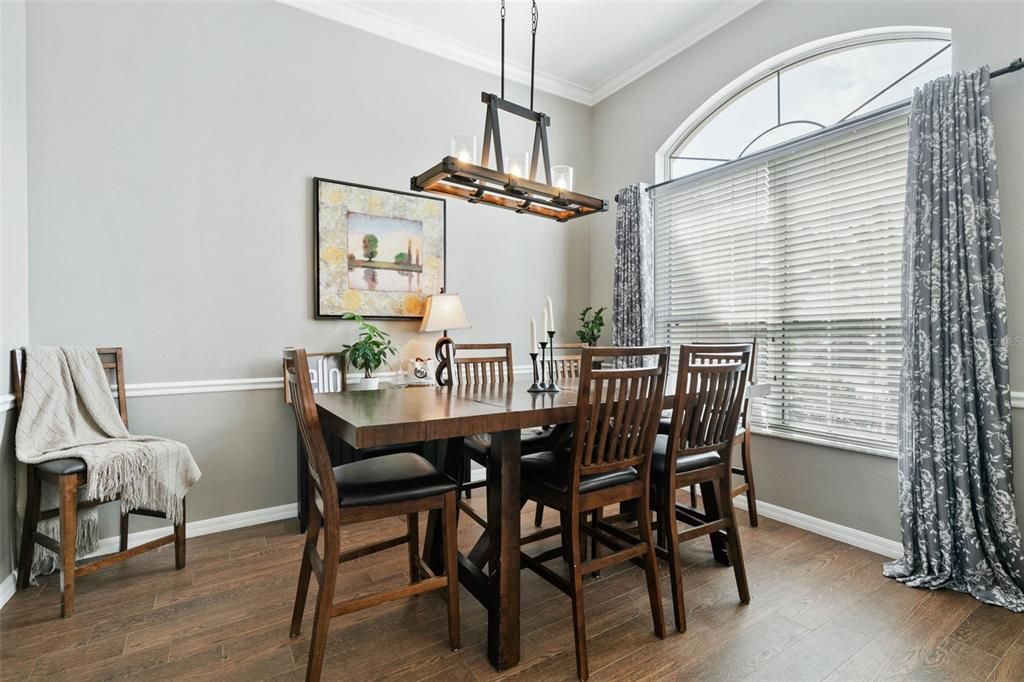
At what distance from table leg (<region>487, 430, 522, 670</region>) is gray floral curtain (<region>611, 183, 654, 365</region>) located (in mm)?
2186

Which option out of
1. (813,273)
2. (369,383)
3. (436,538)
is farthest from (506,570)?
(813,273)

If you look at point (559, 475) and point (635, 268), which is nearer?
point (559, 475)

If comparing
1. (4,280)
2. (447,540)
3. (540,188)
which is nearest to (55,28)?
(4,280)

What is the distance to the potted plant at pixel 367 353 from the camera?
120 inches

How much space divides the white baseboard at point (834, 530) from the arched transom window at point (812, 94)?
224cm

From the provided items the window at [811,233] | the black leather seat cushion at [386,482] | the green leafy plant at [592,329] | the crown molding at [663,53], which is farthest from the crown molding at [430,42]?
the black leather seat cushion at [386,482]

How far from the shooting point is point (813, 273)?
9.54 feet

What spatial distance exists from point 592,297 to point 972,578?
9.82ft

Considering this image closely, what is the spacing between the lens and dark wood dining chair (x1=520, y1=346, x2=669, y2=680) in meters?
1.68

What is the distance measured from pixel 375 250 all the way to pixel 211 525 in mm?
1888

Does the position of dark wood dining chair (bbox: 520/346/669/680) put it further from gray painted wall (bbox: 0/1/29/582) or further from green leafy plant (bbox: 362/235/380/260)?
gray painted wall (bbox: 0/1/29/582)

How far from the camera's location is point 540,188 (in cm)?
254

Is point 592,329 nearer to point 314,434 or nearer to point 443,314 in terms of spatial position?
point 443,314

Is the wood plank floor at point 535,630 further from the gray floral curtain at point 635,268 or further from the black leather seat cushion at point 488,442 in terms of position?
Result: the gray floral curtain at point 635,268
